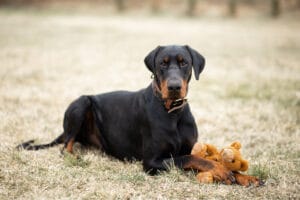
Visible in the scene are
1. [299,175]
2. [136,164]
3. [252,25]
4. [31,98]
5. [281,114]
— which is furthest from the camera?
[252,25]

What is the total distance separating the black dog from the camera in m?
4.37

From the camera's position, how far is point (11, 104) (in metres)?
7.30

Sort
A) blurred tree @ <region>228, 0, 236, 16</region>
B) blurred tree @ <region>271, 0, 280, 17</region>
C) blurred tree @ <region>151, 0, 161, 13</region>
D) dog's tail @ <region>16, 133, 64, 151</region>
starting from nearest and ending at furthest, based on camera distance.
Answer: dog's tail @ <region>16, 133, 64, 151</region> → blurred tree @ <region>271, 0, 280, 17</region> → blurred tree @ <region>228, 0, 236, 16</region> → blurred tree @ <region>151, 0, 161, 13</region>

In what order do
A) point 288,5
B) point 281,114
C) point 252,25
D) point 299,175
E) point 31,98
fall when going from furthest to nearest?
1. point 288,5
2. point 252,25
3. point 31,98
4. point 281,114
5. point 299,175

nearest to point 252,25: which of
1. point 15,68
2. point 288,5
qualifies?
point 288,5

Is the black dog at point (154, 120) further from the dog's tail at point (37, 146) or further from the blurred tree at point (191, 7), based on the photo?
the blurred tree at point (191, 7)

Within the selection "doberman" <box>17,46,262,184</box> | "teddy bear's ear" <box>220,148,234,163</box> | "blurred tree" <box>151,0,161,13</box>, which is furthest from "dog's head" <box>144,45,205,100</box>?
"blurred tree" <box>151,0,161,13</box>

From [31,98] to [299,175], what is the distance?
16.0 ft

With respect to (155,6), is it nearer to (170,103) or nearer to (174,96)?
(170,103)

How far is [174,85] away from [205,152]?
0.80 m

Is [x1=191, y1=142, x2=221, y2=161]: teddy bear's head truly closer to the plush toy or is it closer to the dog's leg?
the plush toy

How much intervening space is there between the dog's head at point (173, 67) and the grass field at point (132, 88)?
79 cm

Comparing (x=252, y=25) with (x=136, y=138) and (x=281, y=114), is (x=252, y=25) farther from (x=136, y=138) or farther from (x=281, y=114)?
(x=136, y=138)

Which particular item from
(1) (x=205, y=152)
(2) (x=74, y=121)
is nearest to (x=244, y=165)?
(1) (x=205, y=152)
